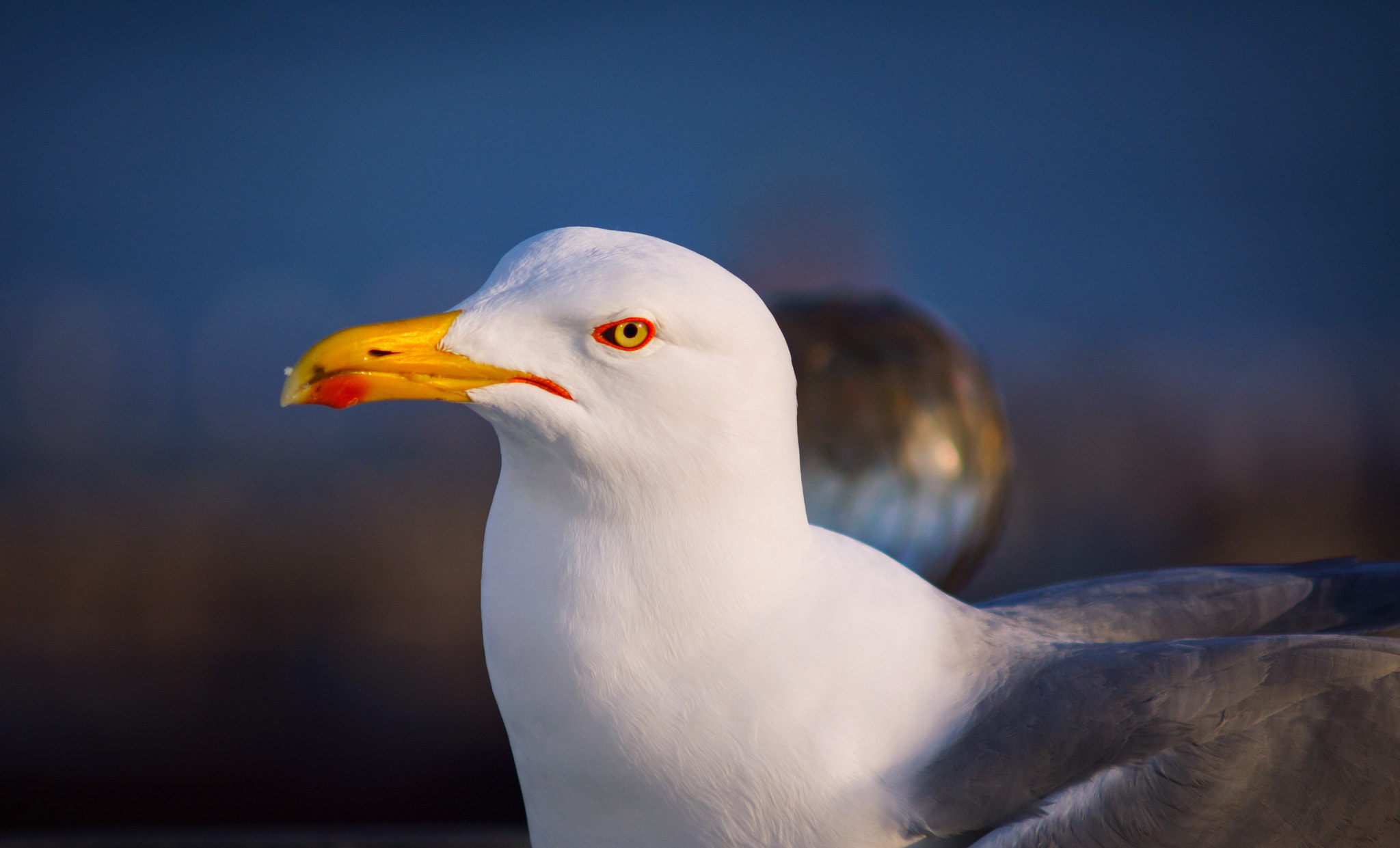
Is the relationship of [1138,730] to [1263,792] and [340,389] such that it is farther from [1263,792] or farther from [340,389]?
Result: [340,389]

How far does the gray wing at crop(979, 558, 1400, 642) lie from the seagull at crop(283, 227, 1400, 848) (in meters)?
0.15

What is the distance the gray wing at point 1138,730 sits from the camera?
0.55 metres

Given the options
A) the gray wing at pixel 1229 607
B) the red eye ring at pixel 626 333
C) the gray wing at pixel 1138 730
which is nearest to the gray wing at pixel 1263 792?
the gray wing at pixel 1138 730

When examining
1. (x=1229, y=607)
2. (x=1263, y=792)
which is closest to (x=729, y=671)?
(x=1263, y=792)

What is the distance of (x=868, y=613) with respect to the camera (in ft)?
2.00

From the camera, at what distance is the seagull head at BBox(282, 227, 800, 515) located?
51 cm

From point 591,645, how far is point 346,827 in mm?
1369

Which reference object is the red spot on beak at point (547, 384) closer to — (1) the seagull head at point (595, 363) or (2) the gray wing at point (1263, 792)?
(1) the seagull head at point (595, 363)

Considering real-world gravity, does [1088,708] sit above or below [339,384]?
below

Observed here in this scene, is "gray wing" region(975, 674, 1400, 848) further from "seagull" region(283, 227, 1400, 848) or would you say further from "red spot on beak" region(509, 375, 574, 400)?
"red spot on beak" region(509, 375, 574, 400)

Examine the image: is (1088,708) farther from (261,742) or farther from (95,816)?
(95,816)

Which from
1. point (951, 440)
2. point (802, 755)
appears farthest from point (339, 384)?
point (951, 440)

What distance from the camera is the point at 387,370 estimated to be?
19.9 inches

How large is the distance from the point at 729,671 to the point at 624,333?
19cm
